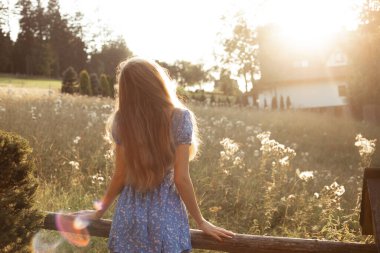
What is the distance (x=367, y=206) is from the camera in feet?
10.0

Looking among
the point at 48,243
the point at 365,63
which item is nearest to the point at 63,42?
the point at 365,63

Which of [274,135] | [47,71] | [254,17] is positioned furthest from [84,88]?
[47,71]

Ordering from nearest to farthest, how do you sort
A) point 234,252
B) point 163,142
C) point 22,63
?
1. point 163,142
2. point 234,252
3. point 22,63

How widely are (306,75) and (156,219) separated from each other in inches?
1511

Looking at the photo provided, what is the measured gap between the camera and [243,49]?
50.4m

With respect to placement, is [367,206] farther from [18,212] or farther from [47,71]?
[47,71]

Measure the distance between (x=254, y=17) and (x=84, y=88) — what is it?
1945 cm

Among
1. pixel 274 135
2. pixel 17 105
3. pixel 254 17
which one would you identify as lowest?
pixel 274 135

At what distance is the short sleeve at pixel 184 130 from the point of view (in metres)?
3.03

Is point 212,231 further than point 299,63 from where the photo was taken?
No

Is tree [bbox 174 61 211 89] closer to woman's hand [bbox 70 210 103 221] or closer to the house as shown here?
the house

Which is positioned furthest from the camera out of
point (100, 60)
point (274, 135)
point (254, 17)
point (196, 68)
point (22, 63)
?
point (196, 68)

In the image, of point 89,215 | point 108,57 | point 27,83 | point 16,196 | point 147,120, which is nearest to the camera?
point 147,120

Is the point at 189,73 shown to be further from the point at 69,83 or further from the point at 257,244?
the point at 257,244
